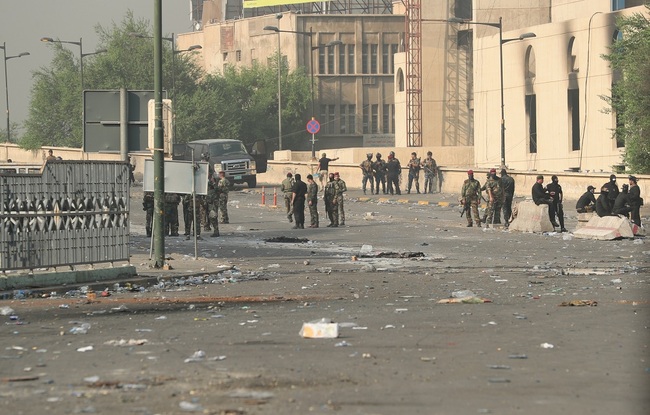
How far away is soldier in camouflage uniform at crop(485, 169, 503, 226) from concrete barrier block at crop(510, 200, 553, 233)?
1480 mm

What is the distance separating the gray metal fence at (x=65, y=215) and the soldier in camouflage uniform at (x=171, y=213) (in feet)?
41.7

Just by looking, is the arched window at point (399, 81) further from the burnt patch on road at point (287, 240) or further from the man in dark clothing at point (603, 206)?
the burnt patch on road at point (287, 240)

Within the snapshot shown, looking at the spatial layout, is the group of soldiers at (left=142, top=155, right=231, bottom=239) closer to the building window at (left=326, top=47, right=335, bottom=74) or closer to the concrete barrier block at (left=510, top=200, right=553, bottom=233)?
the concrete barrier block at (left=510, top=200, right=553, bottom=233)

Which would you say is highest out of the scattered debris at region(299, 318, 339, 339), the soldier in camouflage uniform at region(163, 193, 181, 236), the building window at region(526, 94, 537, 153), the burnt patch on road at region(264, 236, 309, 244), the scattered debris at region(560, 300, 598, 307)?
the building window at region(526, 94, 537, 153)

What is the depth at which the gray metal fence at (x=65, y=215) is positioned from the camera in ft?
60.9

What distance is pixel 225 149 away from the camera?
5950 cm

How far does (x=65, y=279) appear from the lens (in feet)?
63.0

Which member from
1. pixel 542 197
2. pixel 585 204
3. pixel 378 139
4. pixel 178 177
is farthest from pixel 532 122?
pixel 178 177

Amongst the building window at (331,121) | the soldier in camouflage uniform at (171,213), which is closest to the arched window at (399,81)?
the building window at (331,121)

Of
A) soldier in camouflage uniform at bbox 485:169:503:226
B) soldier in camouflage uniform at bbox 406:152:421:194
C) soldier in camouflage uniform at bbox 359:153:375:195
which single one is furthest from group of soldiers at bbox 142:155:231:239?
soldier in camouflage uniform at bbox 406:152:421:194

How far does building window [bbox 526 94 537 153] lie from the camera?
67969mm

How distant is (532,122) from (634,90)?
59.7ft

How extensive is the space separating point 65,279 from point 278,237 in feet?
46.6

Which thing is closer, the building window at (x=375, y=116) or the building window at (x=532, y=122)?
the building window at (x=532, y=122)
